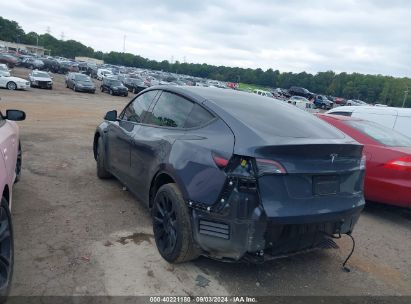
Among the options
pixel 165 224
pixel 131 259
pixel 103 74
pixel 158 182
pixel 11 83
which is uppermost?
pixel 158 182

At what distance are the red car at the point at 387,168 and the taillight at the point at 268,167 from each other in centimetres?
287

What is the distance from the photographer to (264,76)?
12438 cm

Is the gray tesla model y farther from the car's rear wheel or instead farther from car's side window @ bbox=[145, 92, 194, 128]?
the car's rear wheel

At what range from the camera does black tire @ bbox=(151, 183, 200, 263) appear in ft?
11.1

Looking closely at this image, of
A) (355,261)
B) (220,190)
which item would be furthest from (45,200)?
(355,261)

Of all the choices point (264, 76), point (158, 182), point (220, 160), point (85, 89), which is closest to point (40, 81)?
point (85, 89)

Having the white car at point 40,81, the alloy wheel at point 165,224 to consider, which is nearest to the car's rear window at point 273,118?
the alloy wheel at point 165,224

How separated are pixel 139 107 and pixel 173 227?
78.6 inches

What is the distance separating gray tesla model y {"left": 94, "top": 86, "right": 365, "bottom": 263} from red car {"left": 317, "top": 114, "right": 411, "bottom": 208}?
1731mm

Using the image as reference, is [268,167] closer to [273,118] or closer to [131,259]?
[273,118]

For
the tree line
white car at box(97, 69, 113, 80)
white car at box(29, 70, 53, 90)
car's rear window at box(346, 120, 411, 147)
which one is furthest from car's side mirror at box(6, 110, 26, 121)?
the tree line

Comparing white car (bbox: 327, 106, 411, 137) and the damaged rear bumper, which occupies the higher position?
white car (bbox: 327, 106, 411, 137)

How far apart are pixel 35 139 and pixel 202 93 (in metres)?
6.04

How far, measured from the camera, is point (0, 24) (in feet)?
429
